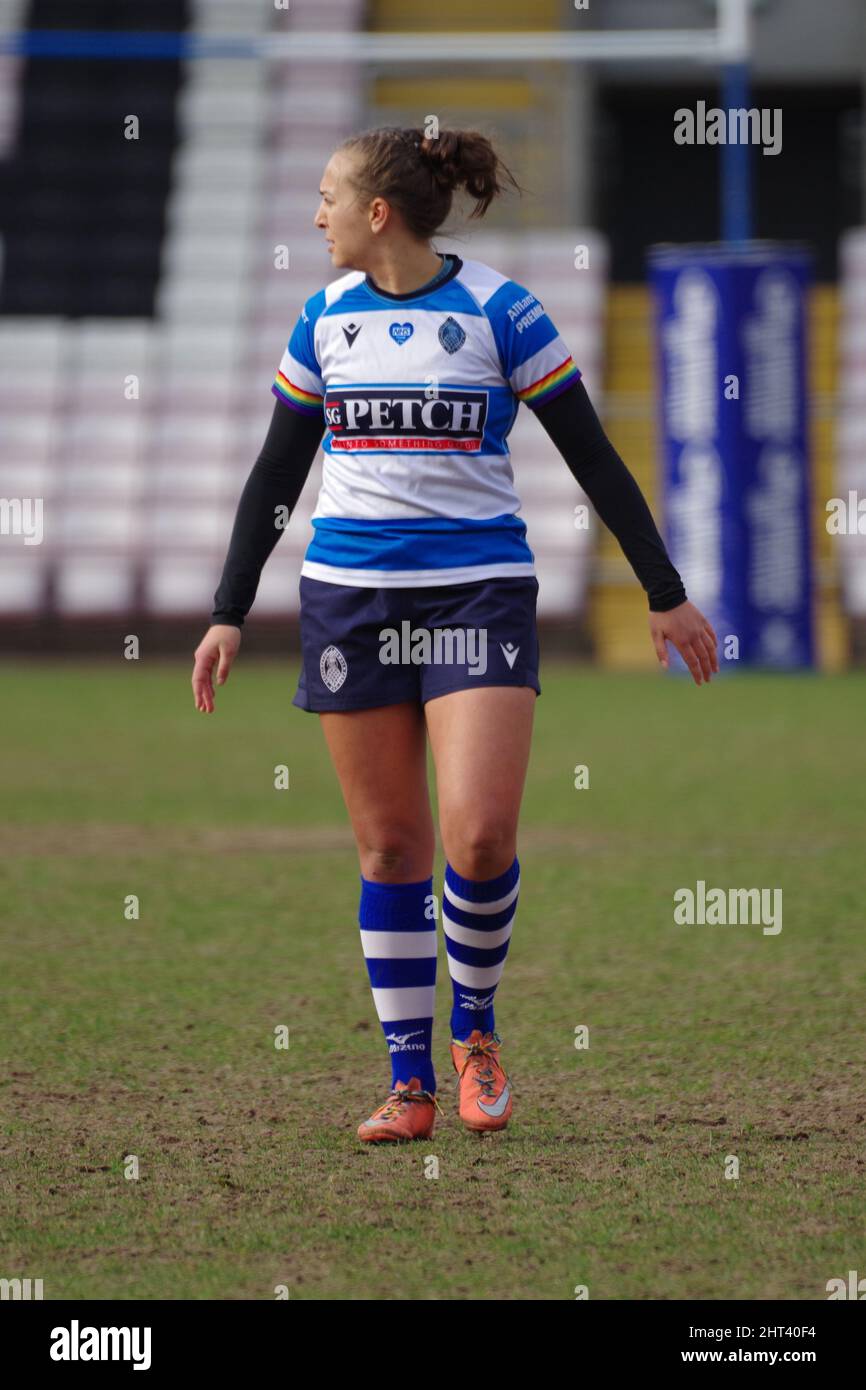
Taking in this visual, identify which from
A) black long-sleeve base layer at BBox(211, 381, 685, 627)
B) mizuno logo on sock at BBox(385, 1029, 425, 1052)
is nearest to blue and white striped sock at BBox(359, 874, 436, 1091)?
mizuno logo on sock at BBox(385, 1029, 425, 1052)

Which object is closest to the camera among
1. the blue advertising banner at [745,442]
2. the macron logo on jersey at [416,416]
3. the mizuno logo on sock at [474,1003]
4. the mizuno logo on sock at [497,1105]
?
the macron logo on jersey at [416,416]

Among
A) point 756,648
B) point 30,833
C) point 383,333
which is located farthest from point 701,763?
point 383,333

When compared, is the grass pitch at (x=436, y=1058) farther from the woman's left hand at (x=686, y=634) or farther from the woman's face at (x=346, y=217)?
the woman's face at (x=346, y=217)

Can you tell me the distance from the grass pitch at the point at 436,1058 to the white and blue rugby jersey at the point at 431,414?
3.30ft

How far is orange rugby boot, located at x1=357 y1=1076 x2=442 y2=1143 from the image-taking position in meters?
3.59

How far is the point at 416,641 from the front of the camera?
11.7ft

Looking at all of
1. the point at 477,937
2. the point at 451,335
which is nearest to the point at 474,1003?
the point at 477,937

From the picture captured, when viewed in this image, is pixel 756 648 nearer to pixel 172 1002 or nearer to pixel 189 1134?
pixel 172 1002

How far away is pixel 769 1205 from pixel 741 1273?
36cm

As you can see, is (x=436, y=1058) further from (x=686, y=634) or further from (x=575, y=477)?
(x=575, y=477)

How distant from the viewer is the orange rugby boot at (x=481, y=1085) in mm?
3631

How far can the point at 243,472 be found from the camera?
17.1 meters

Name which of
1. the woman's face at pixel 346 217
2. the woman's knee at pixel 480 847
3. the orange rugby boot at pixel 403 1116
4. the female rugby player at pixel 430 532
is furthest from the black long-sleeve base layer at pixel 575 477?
the orange rugby boot at pixel 403 1116

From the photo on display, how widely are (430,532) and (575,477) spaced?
0.86ft
